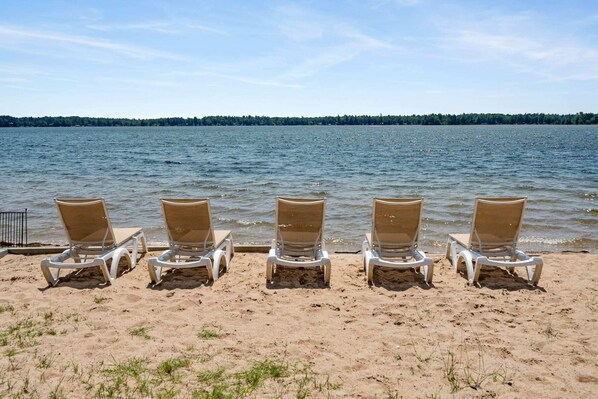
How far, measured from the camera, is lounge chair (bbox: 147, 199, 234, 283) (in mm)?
7008

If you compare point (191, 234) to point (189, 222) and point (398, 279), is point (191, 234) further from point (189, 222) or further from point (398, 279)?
point (398, 279)

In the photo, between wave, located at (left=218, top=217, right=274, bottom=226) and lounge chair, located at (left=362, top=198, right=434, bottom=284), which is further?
wave, located at (left=218, top=217, right=274, bottom=226)

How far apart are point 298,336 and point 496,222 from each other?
3860 mm

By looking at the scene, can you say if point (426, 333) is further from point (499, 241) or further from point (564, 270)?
point (564, 270)

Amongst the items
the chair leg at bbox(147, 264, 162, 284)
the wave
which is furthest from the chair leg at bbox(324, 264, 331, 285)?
the wave

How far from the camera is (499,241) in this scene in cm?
720

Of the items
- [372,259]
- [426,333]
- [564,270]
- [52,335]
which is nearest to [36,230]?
[52,335]

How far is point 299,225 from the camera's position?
740 centimetres

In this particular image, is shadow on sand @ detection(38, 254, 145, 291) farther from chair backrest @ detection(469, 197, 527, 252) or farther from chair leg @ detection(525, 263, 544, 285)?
chair leg @ detection(525, 263, 544, 285)

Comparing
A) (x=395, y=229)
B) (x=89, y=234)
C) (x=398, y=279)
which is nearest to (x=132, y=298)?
(x=89, y=234)

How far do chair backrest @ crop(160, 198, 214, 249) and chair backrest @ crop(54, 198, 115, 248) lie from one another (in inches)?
36.1

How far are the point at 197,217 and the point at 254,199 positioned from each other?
1118cm

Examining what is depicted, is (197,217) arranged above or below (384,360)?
above

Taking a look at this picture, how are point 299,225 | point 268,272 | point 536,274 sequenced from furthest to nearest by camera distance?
point 299,225
point 268,272
point 536,274
